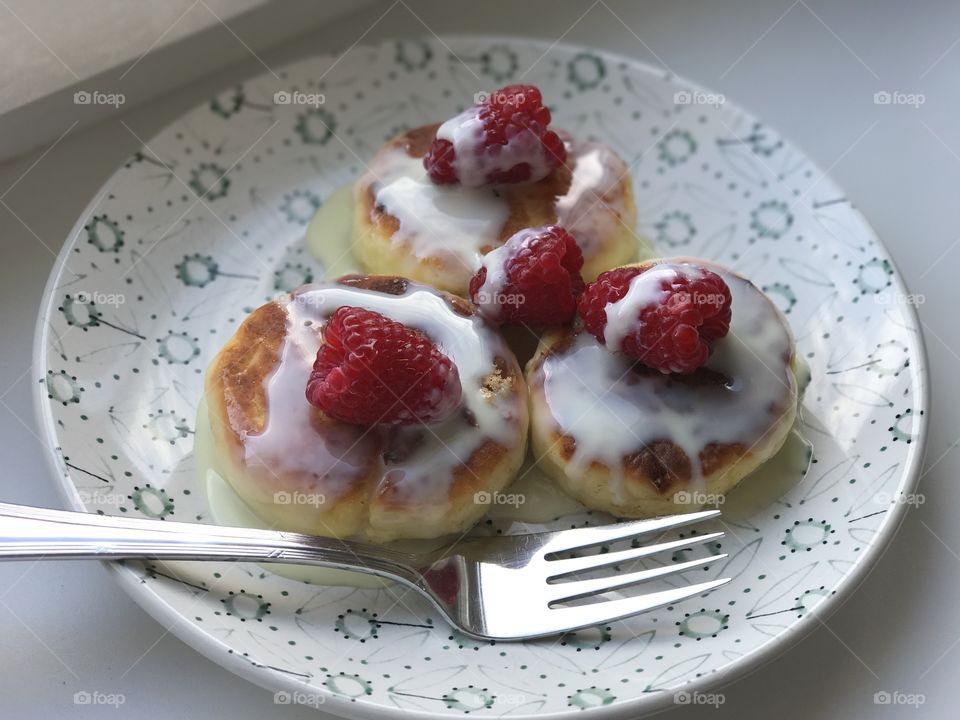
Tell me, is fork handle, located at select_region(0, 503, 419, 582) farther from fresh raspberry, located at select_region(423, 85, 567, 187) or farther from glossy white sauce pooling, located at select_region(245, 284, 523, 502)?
fresh raspberry, located at select_region(423, 85, 567, 187)

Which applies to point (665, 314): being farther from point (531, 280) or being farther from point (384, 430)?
point (384, 430)

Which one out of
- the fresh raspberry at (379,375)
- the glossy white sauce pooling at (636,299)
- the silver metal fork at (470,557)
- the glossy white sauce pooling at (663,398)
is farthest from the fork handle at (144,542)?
the glossy white sauce pooling at (636,299)

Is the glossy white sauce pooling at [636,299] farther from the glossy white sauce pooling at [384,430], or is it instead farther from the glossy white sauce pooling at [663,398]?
the glossy white sauce pooling at [384,430]

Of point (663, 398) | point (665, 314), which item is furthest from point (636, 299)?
point (663, 398)

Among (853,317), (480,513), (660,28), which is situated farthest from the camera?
(660,28)

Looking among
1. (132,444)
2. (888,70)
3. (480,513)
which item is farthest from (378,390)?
(888,70)

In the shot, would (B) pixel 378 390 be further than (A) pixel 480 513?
No

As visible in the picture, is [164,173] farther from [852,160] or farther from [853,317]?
[852,160]

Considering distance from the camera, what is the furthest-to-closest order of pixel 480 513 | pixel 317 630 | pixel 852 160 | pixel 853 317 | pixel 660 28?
pixel 660 28 < pixel 852 160 < pixel 853 317 < pixel 480 513 < pixel 317 630
